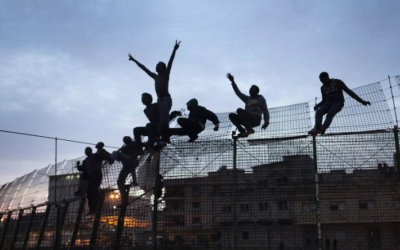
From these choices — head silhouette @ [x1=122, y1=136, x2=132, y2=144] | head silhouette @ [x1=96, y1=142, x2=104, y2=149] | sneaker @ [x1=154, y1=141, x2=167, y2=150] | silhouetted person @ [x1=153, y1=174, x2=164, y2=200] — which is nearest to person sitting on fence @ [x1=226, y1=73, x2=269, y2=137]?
sneaker @ [x1=154, y1=141, x2=167, y2=150]

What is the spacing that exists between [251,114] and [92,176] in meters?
3.83

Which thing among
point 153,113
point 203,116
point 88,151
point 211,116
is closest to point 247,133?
point 211,116

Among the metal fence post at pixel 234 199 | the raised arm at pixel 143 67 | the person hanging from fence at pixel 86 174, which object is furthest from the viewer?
the raised arm at pixel 143 67

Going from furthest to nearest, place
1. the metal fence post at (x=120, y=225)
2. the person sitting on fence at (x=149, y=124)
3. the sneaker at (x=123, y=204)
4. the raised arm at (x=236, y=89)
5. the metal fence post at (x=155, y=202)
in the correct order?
the raised arm at (x=236, y=89), the person sitting on fence at (x=149, y=124), the sneaker at (x=123, y=204), the metal fence post at (x=120, y=225), the metal fence post at (x=155, y=202)

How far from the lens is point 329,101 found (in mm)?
8875

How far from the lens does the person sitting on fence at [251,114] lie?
9.12 metres

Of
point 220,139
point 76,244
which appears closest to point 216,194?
point 220,139

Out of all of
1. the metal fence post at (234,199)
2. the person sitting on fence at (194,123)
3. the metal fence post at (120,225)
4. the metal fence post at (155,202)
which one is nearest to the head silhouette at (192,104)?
the person sitting on fence at (194,123)

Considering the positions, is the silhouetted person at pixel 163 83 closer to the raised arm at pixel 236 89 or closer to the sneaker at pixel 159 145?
the sneaker at pixel 159 145

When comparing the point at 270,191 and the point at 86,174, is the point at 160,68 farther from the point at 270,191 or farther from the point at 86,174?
the point at 270,191

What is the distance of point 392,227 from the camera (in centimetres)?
774

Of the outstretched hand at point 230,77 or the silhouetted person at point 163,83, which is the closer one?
the silhouetted person at point 163,83

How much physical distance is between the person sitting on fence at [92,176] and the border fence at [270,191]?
0.31 meters

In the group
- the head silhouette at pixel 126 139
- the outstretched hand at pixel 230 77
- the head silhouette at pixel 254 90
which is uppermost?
the outstretched hand at pixel 230 77
